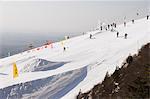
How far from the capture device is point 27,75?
57000 mm

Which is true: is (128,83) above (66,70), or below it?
above

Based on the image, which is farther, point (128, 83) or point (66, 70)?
point (66, 70)

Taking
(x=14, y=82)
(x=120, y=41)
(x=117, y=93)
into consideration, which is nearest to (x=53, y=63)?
(x=14, y=82)

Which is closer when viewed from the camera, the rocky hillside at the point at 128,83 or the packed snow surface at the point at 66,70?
the rocky hillside at the point at 128,83

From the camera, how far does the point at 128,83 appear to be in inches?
1489

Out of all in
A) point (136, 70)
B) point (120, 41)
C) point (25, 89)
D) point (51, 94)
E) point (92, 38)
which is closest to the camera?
point (136, 70)

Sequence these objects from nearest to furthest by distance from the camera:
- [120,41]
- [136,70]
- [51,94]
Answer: [136,70] → [51,94] → [120,41]

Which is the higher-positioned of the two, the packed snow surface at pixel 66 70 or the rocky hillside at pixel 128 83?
the rocky hillside at pixel 128 83

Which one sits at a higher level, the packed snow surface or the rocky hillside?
the rocky hillside

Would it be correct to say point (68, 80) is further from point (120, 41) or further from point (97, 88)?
point (120, 41)

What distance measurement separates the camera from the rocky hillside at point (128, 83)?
36.1m

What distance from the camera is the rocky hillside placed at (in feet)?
118

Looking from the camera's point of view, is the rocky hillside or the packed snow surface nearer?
the rocky hillside

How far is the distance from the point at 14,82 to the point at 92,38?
27.7m
